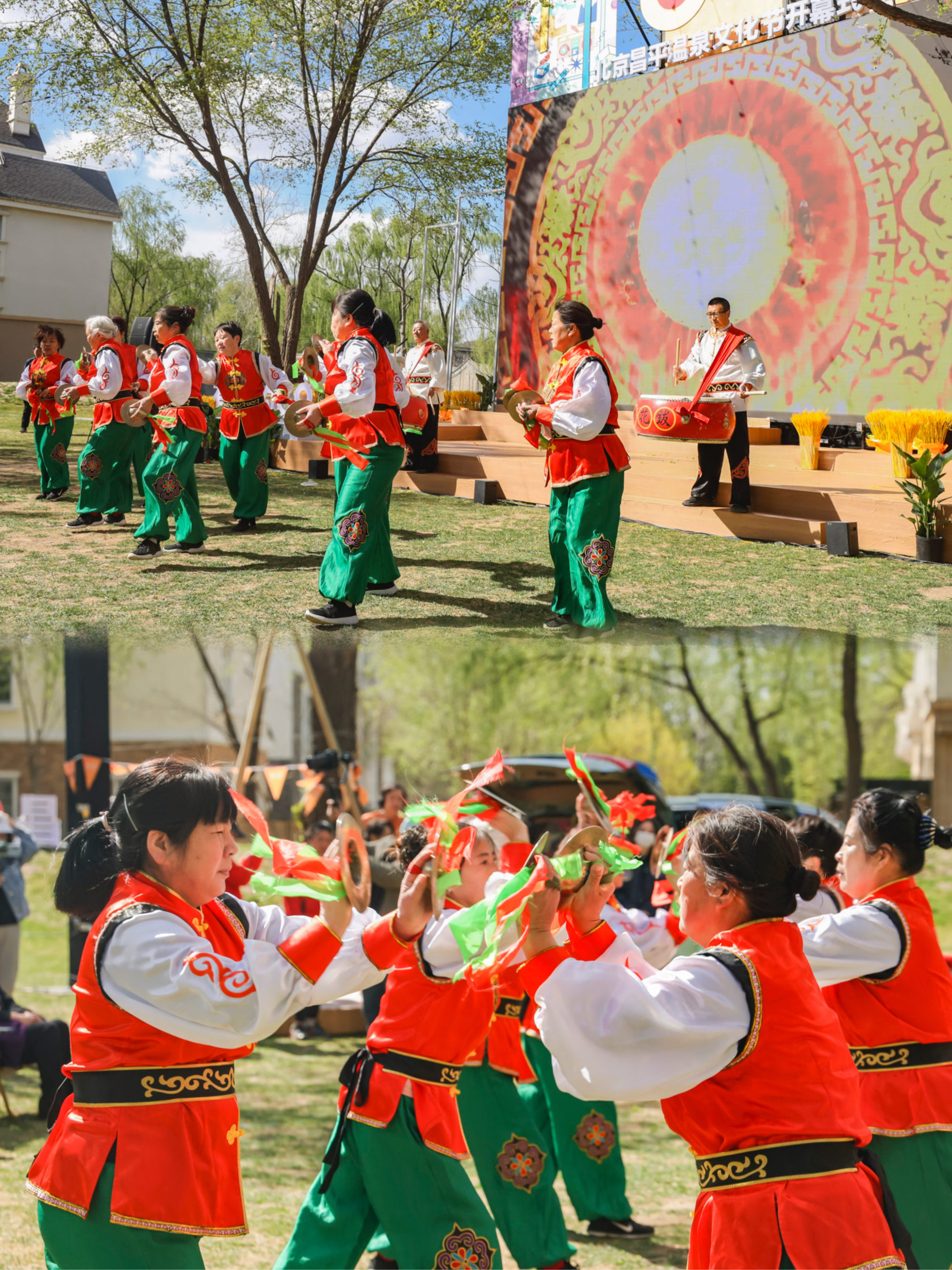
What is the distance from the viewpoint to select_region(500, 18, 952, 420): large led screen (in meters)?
11.7

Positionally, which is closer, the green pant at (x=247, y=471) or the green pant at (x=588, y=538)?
the green pant at (x=588, y=538)

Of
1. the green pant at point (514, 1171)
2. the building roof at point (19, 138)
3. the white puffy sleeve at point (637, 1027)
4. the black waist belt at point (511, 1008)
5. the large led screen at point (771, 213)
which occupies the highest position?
the building roof at point (19, 138)

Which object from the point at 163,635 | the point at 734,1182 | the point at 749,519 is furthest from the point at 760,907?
the point at 749,519

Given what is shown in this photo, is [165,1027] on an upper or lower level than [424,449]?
lower

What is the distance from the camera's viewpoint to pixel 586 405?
5.61 metres

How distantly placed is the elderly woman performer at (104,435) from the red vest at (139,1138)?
665cm

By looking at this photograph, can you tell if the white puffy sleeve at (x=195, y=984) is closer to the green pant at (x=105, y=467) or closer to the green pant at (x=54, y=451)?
the green pant at (x=105, y=467)

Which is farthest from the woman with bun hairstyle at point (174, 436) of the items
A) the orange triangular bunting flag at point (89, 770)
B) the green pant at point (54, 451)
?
the green pant at point (54, 451)

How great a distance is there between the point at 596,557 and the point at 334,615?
142 cm

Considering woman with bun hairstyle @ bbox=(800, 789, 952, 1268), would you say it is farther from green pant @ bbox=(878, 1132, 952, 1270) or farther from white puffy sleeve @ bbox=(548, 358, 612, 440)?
white puffy sleeve @ bbox=(548, 358, 612, 440)

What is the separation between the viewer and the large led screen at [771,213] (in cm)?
1170

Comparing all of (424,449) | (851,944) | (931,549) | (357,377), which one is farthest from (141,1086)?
(424,449)

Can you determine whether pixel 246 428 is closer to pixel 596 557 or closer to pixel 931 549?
pixel 596 557

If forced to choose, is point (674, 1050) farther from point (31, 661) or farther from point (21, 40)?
point (21, 40)
